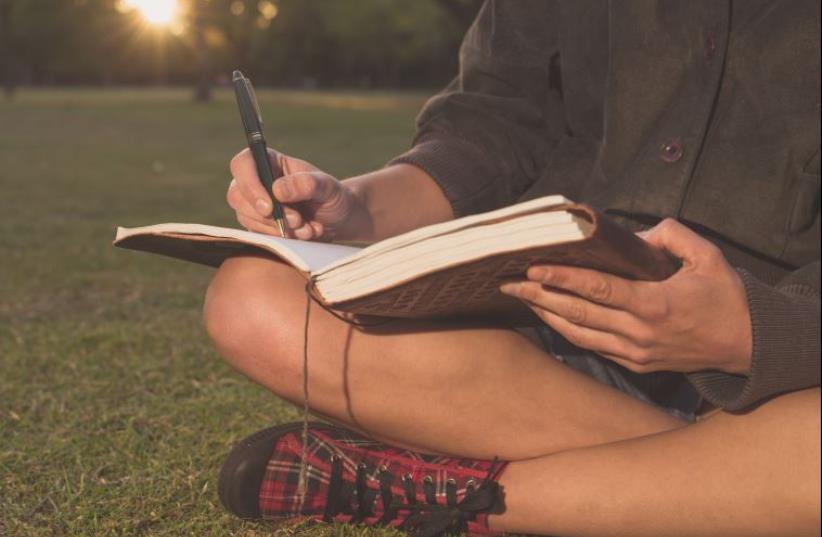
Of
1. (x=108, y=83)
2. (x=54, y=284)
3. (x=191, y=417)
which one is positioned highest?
(x=191, y=417)

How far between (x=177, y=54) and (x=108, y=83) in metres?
3.80

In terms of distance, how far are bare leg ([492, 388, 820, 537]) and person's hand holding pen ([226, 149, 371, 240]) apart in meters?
0.49

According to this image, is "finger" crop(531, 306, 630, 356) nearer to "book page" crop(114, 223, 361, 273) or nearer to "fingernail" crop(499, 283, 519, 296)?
"fingernail" crop(499, 283, 519, 296)

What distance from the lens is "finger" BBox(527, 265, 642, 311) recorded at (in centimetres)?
117

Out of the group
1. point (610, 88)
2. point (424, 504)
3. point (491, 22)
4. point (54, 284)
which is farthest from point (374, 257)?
point (54, 284)

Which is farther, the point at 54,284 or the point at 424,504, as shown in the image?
the point at 54,284

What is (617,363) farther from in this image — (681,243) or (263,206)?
(263,206)

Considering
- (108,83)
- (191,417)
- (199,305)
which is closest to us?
(191,417)

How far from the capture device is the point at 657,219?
164cm

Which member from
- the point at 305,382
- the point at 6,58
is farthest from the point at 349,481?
the point at 6,58

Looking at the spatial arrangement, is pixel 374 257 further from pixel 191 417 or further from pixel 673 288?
pixel 191 417

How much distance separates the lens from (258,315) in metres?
1.59

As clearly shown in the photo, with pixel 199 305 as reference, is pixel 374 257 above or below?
above

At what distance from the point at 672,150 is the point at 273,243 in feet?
2.10
